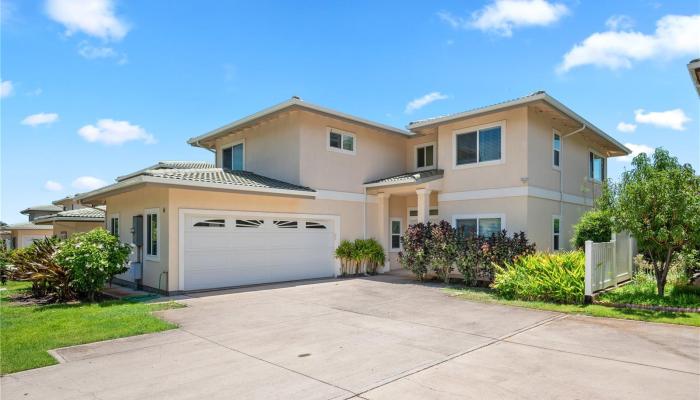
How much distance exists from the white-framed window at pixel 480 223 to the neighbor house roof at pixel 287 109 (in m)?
4.48

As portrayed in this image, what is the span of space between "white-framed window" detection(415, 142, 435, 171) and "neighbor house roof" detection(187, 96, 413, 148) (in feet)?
3.31

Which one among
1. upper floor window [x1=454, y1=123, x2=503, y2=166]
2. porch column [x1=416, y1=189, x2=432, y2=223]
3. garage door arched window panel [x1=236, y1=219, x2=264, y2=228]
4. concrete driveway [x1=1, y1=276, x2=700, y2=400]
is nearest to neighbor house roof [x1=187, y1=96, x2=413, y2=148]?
upper floor window [x1=454, y1=123, x2=503, y2=166]

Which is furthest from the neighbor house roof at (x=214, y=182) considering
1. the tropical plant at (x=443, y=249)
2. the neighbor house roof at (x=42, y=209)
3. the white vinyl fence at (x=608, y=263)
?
the neighbor house roof at (x=42, y=209)

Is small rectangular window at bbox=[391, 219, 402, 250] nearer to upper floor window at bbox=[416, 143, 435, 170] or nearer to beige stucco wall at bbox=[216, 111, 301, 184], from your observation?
upper floor window at bbox=[416, 143, 435, 170]

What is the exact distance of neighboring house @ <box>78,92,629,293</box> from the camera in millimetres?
12492

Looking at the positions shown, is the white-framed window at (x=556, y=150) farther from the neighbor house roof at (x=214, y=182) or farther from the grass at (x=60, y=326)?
the grass at (x=60, y=326)

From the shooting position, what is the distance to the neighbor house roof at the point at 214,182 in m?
11.1

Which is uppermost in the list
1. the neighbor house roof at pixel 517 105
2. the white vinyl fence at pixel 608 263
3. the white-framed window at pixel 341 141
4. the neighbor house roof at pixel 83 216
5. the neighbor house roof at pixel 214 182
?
the neighbor house roof at pixel 517 105

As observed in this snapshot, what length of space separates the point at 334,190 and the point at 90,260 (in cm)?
804

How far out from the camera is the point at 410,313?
915cm

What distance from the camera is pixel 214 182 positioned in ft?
39.5

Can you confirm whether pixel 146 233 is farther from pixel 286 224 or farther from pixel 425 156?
pixel 425 156

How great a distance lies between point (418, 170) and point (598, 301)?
9.46 metres

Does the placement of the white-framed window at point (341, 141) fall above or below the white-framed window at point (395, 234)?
above
